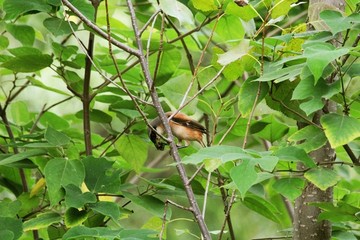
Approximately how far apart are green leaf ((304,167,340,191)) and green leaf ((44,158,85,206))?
0.51 m

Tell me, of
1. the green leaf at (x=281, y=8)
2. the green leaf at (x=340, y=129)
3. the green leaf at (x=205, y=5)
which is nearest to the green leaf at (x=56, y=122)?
the green leaf at (x=205, y=5)

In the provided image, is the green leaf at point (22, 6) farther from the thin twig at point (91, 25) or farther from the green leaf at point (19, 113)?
the green leaf at point (19, 113)

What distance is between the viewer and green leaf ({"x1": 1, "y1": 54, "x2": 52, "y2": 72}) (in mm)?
1843

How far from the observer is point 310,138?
1.49 m

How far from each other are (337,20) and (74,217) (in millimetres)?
707

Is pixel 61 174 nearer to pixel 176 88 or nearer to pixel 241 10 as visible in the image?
pixel 176 88

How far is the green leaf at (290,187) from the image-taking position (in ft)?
5.07

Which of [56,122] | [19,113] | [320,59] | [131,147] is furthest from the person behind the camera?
[19,113]

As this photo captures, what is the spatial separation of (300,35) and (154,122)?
0.47m

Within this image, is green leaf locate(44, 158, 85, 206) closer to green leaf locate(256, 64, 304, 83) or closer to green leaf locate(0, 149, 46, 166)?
green leaf locate(0, 149, 46, 166)

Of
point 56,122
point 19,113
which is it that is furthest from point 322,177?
point 19,113

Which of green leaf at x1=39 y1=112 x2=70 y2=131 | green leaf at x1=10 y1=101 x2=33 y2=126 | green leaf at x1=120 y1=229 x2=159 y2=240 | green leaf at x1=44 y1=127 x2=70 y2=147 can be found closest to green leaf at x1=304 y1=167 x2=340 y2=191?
green leaf at x1=120 y1=229 x2=159 y2=240

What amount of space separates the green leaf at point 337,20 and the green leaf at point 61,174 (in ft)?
2.07

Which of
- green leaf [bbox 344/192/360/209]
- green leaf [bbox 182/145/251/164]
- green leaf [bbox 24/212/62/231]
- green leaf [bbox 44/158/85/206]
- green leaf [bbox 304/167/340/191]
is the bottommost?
green leaf [bbox 344/192/360/209]
